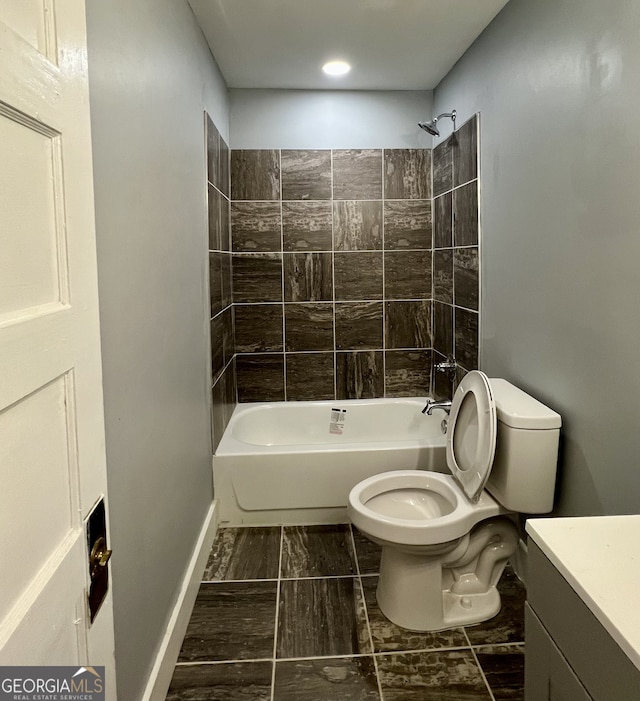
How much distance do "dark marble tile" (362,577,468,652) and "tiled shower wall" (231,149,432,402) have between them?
68.6 inches

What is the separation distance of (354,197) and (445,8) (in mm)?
1271

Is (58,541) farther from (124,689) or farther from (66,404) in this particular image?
(124,689)

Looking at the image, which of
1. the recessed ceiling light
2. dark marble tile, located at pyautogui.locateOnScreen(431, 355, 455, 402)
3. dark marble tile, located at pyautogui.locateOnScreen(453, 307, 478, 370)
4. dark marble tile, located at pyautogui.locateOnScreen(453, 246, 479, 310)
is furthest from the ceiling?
dark marble tile, located at pyautogui.locateOnScreen(431, 355, 455, 402)

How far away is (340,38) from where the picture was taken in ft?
8.55

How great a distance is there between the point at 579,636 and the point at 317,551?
1.79 metres

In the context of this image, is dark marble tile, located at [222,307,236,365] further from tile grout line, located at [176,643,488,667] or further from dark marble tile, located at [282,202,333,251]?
tile grout line, located at [176,643,488,667]

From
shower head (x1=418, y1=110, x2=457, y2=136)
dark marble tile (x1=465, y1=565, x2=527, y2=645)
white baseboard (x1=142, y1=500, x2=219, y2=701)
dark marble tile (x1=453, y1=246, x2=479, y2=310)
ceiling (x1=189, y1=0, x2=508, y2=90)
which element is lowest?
dark marble tile (x1=465, y1=565, x2=527, y2=645)

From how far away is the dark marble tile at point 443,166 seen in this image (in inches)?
122

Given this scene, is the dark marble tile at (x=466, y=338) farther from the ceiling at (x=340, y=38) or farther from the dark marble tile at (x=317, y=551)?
the ceiling at (x=340, y=38)

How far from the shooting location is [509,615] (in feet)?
6.82

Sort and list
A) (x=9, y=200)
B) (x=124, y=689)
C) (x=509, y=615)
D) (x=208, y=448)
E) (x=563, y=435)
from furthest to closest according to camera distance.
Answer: (x=208, y=448)
(x=509, y=615)
(x=563, y=435)
(x=124, y=689)
(x=9, y=200)

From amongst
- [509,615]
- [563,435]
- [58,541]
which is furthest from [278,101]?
[58,541]

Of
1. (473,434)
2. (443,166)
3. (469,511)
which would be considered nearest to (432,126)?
(443,166)

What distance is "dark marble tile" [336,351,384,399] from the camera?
360cm
